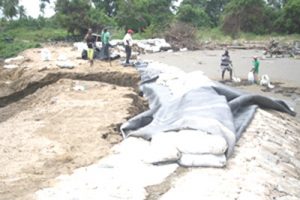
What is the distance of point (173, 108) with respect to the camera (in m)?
7.22

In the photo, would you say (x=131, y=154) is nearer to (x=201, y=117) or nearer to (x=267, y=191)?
(x=201, y=117)

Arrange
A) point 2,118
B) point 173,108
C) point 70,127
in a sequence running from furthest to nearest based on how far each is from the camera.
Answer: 1. point 2,118
2. point 70,127
3. point 173,108

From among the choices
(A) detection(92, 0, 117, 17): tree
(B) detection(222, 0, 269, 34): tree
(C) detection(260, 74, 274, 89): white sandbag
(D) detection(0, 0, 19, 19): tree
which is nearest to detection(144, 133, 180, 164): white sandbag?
(C) detection(260, 74, 274, 89): white sandbag

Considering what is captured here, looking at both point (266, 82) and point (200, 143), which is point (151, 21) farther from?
point (200, 143)

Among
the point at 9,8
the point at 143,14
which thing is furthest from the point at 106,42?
the point at 9,8

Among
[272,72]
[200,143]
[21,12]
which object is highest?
[21,12]

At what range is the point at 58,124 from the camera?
326 inches

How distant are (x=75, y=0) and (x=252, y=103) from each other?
23898 mm

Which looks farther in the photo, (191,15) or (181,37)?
(191,15)

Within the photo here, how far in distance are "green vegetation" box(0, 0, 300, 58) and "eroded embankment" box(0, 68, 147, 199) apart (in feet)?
56.7

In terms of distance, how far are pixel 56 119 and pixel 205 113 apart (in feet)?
12.0

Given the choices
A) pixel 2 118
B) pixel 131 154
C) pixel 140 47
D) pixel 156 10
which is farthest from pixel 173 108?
pixel 156 10

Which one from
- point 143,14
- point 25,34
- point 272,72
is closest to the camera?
point 272,72

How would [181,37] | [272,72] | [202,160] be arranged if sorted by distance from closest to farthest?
[202,160], [272,72], [181,37]
